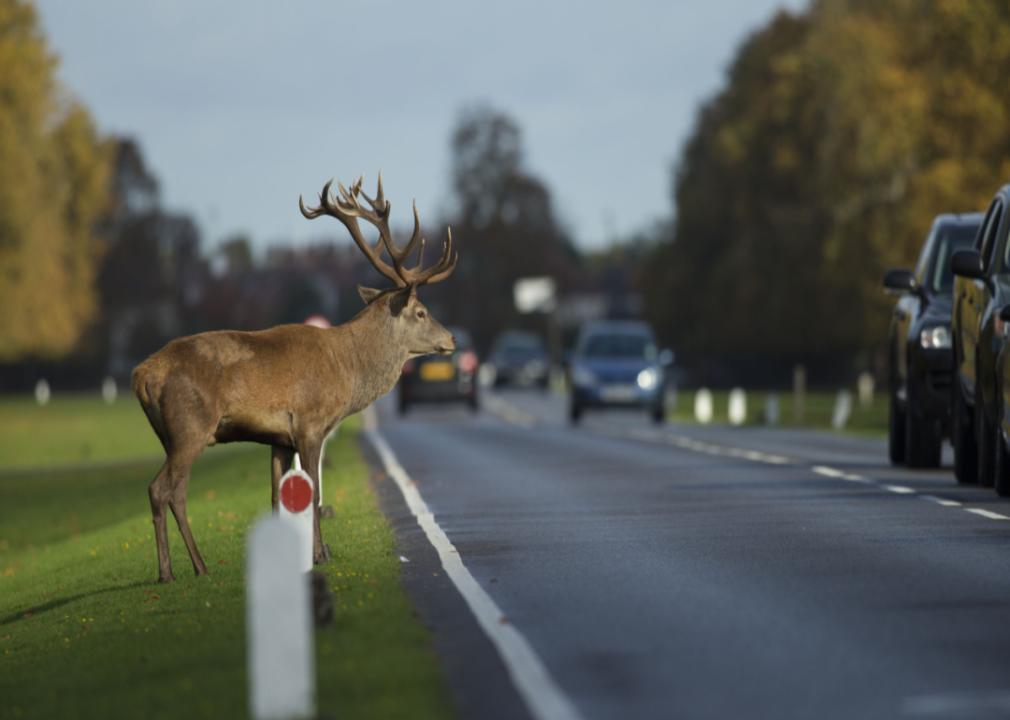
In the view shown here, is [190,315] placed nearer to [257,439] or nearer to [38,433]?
[38,433]

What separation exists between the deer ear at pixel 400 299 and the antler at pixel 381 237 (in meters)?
0.05

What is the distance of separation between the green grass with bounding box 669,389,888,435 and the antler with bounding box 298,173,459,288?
2325 centimetres

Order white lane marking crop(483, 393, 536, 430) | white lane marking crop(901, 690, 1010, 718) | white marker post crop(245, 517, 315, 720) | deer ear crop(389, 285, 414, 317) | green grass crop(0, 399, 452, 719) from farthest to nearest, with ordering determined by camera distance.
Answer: white lane marking crop(483, 393, 536, 430), deer ear crop(389, 285, 414, 317), green grass crop(0, 399, 452, 719), white lane marking crop(901, 690, 1010, 718), white marker post crop(245, 517, 315, 720)

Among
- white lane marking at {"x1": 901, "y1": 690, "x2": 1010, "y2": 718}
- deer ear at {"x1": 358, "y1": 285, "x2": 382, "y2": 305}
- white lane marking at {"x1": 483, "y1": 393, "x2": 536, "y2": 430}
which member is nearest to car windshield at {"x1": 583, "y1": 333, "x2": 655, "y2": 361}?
white lane marking at {"x1": 483, "y1": 393, "x2": 536, "y2": 430}

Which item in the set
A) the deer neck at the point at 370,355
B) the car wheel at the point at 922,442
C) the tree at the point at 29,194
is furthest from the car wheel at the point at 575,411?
the deer neck at the point at 370,355

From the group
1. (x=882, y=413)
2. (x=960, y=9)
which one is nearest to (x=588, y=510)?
(x=960, y=9)

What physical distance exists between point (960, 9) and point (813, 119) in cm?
2256

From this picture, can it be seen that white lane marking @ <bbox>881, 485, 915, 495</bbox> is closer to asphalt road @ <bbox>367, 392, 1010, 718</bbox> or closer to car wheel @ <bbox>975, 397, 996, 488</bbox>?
asphalt road @ <bbox>367, 392, 1010, 718</bbox>

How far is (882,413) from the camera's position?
51000mm

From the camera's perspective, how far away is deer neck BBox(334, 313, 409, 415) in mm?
15609

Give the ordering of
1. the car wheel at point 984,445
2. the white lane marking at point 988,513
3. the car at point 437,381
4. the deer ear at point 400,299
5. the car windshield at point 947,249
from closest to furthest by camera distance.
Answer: the white lane marking at point 988,513 < the deer ear at point 400,299 < the car wheel at point 984,445 < the car windshield at point 947,249 < the car at point 437,381

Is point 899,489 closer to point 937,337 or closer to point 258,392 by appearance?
point 937,337

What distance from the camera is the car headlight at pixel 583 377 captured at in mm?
44219

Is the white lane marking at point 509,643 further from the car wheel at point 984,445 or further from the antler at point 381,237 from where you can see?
the car wheel at point 984,445
